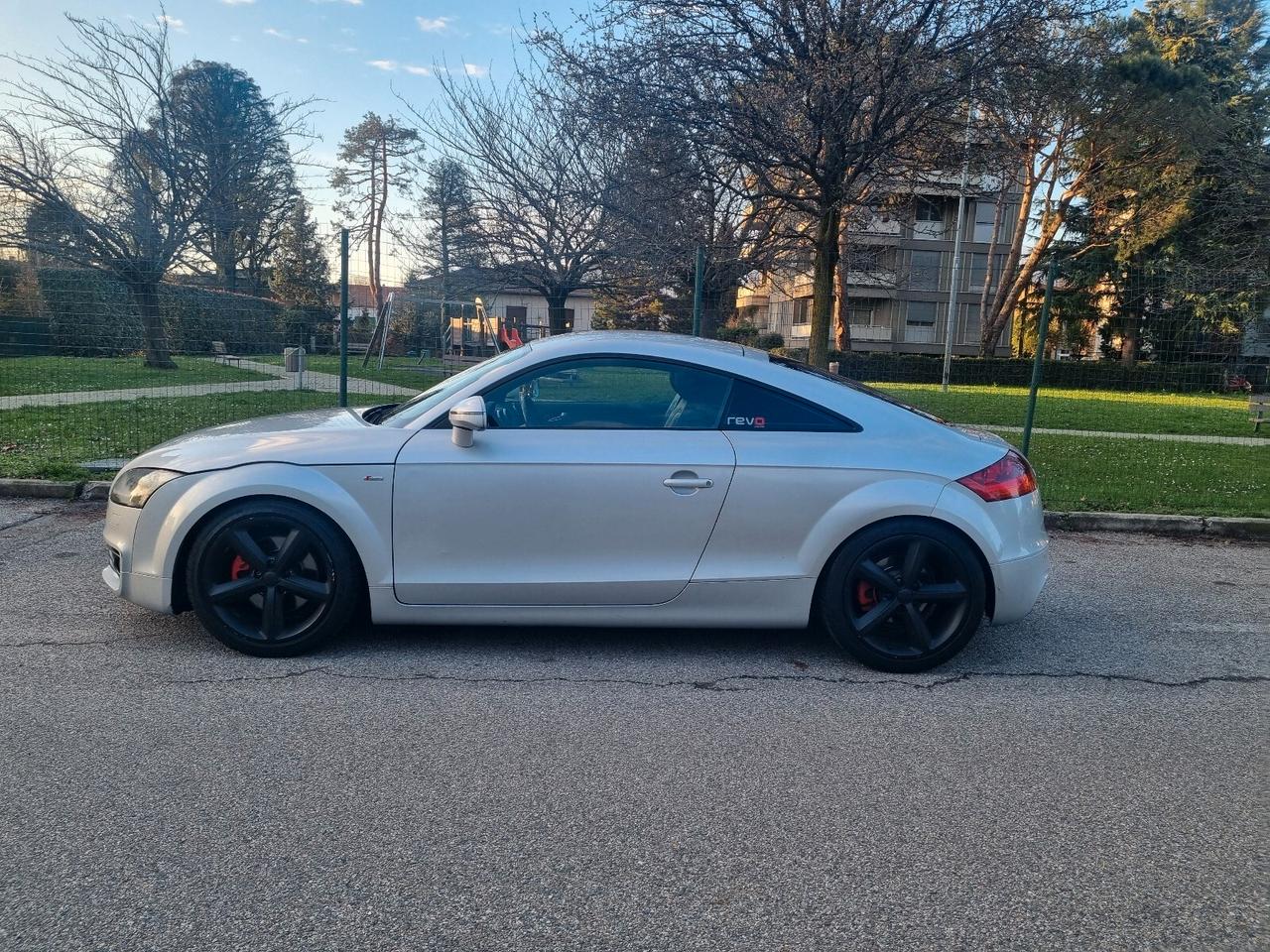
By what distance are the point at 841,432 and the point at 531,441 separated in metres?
1.46

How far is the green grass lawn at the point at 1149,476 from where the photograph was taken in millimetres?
8234

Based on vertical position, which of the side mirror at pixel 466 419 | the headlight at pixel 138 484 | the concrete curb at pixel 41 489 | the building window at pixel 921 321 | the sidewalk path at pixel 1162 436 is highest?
the building window at pixel 921 321

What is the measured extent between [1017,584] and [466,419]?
2680mm

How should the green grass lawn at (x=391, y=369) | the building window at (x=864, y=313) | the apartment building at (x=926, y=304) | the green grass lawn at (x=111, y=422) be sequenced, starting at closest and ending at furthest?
the green grass lawn at (x=391, y=369) → the green grass lawn at (x=111, y=422) → the apartment building at (x=926, y=304) → the building window at (x=864, y=313)

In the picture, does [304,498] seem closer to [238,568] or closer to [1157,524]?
[238,568]

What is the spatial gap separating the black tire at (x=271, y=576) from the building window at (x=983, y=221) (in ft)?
152

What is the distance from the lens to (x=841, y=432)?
423 cm

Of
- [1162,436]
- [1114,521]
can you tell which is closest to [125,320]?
[1114,521]

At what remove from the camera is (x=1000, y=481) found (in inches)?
165

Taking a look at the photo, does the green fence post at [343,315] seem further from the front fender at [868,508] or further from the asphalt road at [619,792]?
the front fender at [868,508]

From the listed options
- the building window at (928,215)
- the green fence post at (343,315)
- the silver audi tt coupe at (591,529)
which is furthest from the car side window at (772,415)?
the building window at (928,215)

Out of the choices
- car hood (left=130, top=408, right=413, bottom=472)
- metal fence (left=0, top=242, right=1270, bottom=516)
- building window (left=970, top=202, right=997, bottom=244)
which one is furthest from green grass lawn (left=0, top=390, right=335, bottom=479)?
building window (left=970, top=202, right=997, bottom=244)

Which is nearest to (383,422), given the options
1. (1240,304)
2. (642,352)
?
(642,352)

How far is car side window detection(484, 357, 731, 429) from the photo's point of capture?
167 inches
